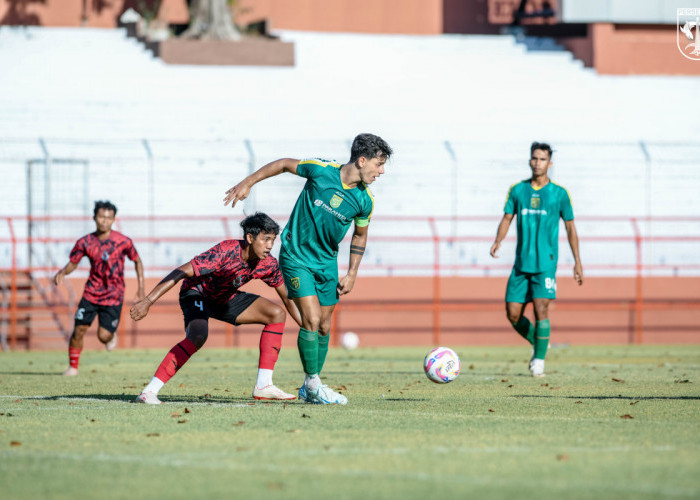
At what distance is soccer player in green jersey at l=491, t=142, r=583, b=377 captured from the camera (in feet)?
42.1

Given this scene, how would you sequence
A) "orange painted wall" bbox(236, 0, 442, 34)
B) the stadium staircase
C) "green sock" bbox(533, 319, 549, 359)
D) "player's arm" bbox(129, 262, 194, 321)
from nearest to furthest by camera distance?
"player's arm" bbox(129, 262, 194, 321)
"green sock" bbox(533, 319, 549, 359)
the stadium staircase
"orange painted wall" bbox(236, 0, 442, 34)

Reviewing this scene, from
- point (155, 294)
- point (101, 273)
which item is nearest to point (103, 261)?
point (101, 273)

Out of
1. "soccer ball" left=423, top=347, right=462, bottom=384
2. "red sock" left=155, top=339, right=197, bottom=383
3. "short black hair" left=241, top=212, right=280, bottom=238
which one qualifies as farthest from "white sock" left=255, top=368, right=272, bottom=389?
"soccer ball" left=423, top=347, right=462, bottom=384

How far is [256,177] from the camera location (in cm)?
923

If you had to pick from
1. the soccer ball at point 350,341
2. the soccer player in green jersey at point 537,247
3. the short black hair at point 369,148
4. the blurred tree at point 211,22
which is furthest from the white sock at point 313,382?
the blurred tree at point 211,22

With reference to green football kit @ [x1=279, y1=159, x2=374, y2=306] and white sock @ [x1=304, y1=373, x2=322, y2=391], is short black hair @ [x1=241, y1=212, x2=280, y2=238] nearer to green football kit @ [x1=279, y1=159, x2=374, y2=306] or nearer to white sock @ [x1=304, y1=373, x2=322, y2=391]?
A: green football kit @ [x1=279, y1=159, x2=374, y2=306]

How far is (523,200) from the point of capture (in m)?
13.1

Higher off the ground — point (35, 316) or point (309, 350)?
point (309, 350)

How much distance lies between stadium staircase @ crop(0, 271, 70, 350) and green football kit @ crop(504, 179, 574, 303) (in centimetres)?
1002

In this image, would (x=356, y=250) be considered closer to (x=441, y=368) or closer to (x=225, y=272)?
(x=225, y=272)

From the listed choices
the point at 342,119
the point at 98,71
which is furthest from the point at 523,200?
the point at 98,71

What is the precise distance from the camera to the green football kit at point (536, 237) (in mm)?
12875

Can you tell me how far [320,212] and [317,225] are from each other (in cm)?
10

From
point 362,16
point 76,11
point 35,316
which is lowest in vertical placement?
point 35,316
